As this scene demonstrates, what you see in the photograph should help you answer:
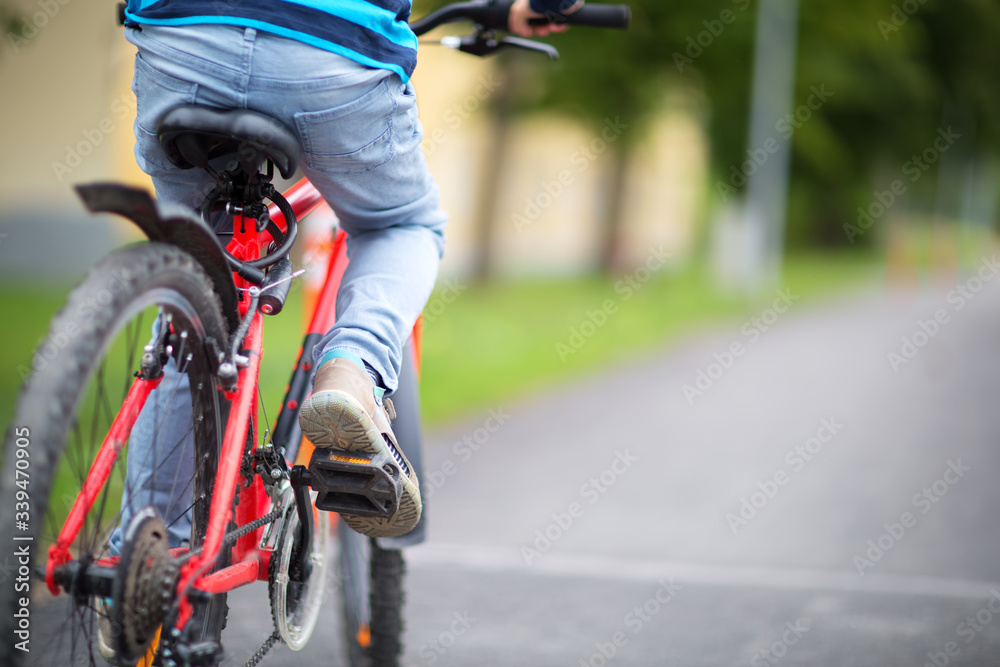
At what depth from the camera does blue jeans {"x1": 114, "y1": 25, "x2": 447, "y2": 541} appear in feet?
5.86

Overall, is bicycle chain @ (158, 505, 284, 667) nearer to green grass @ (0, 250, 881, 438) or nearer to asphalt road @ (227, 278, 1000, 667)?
green grass @ (0, 250, 881, 438)

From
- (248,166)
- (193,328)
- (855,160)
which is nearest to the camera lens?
(193,328)

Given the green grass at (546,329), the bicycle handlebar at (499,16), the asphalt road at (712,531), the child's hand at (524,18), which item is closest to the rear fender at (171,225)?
the bicycle handlebar at (499,16)

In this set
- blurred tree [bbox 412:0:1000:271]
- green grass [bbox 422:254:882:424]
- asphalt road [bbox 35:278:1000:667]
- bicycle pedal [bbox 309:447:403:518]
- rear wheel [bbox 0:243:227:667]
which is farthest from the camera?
blurred tree [bbox 412:0:1000:271]

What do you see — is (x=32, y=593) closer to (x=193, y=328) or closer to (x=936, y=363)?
(x=193, y=328)

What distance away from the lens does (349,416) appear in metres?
1.85

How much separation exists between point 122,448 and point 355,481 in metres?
0.43

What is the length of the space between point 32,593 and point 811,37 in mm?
21225

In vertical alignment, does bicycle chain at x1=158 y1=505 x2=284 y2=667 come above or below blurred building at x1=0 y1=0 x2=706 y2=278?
above

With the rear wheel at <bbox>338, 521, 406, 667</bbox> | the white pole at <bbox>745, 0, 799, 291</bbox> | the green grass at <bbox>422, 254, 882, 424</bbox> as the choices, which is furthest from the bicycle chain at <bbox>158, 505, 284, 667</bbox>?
the white pole at <bbox>745, 0, 799, 291</bbox>

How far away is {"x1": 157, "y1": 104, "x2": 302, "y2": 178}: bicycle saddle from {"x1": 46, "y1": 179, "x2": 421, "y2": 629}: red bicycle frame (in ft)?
0.55

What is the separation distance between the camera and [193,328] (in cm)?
171

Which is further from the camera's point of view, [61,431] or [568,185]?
[568,185]

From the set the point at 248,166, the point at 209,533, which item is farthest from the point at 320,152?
the point at 209,533
